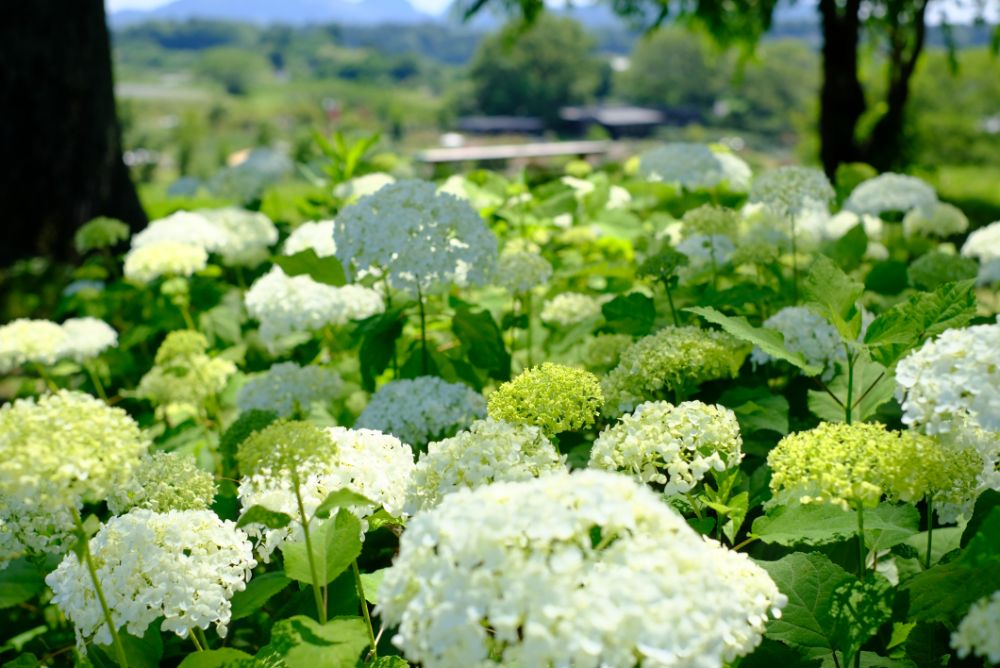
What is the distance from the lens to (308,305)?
3227mm

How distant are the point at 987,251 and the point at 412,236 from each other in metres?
2.49

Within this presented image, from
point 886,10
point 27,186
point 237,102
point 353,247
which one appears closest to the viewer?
point 353,247

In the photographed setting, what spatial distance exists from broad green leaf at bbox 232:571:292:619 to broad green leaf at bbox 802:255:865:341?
141 centimetres

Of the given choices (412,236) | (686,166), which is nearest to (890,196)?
(686,166)

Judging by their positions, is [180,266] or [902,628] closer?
[902,628]

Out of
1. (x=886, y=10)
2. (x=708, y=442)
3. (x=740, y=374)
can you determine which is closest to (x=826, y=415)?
(x=740, y=374)

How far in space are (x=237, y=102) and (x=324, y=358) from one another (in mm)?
163414

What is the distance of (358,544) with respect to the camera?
5.76 ft

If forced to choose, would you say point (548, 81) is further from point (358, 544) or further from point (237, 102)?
point (358, 544)

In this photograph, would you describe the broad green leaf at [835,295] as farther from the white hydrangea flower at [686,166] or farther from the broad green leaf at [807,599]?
the white hydrangea flower at [686,166]

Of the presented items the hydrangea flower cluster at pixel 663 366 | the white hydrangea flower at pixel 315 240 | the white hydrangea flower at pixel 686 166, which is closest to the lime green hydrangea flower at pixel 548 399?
the hydrangea flower cluster at pixel 663 366

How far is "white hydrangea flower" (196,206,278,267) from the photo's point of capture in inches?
164

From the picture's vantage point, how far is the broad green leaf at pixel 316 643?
154 centimetres

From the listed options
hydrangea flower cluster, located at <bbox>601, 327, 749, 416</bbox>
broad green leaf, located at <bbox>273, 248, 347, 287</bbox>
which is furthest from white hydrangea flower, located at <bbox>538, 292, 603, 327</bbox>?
hydrangea flower cluster, located at <bbox>601, 327, 749, 416</bbox>
